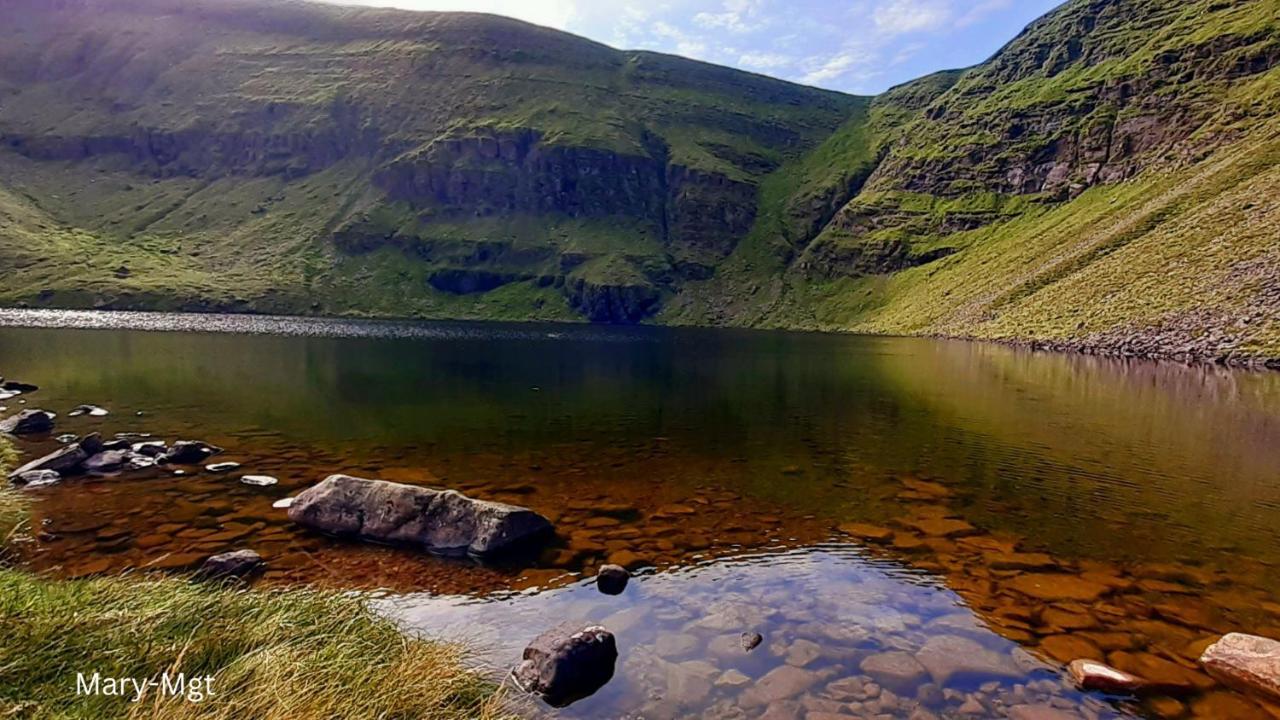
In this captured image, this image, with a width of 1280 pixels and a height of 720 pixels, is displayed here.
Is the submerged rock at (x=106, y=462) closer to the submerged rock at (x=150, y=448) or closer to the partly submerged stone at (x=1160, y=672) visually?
the submerged rock at (x=150, y=448)

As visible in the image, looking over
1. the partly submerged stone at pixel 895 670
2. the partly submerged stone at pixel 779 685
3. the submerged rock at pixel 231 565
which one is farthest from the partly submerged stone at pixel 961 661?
the submerged rock at pixel 231 565

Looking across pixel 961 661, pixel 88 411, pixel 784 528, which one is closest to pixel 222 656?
Answer: pixel 961 661

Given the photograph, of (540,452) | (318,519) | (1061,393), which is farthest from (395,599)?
(1061,393)

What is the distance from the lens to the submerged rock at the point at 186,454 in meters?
25.9

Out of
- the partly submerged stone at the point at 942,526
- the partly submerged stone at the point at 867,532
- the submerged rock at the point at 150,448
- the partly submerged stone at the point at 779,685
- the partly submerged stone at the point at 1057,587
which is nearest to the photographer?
the partly submerged stone at the point at 779,685

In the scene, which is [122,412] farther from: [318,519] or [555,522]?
[555,522]

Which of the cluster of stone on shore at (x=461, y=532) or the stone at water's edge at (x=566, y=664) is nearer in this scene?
the stone at water's edge at (x=566, y=664)

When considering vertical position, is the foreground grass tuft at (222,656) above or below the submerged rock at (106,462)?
above

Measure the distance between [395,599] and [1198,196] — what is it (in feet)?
552

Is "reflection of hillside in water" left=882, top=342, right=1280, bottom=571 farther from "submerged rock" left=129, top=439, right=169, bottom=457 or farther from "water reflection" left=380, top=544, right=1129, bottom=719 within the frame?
"submerged rock" left=129, top=439, right=169, bottom=457

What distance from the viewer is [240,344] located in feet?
298

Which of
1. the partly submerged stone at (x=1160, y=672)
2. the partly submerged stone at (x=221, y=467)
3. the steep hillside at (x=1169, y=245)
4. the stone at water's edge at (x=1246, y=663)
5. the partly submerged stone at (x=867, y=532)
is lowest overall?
the partly submerged stone at (x=867, y=532)

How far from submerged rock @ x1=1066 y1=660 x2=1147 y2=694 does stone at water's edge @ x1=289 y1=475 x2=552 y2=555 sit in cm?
1290

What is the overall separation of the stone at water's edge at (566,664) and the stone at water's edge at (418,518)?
5986mm
